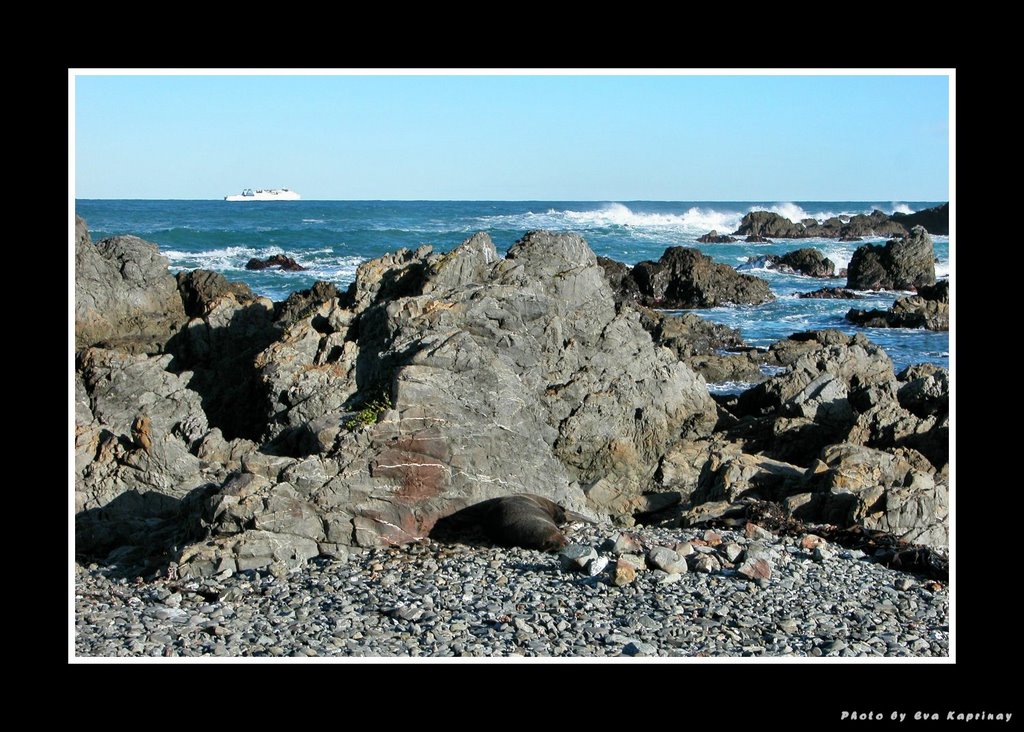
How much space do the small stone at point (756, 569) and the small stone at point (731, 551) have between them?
0.27 m

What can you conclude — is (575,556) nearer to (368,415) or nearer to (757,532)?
(757,532)

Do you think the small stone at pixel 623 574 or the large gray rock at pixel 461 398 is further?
the large gray rock at pixel 461 398

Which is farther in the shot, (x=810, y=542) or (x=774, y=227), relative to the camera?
(x=774, y=227)

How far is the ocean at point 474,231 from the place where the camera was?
1671 inches

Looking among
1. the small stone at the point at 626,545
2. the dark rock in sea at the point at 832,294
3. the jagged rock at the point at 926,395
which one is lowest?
the small stone at the point at 626,545

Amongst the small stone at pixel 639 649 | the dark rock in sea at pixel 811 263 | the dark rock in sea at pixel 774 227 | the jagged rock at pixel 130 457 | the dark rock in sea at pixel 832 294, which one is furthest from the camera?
the dark rock in sea at pixel 774 227

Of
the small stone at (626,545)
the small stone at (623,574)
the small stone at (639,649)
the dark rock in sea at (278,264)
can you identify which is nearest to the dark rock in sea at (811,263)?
the dark rock in sea at (278,264)

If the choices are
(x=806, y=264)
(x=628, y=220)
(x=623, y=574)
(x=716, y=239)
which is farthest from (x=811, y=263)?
(x=623, y=574)

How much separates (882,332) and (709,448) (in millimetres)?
22428

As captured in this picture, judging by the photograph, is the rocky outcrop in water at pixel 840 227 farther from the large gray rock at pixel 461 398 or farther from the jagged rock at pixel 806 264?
the large gray rock at pixel 461 398

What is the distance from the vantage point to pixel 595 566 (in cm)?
1091

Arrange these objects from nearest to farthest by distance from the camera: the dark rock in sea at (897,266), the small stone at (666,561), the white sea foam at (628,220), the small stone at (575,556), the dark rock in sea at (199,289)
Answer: the small stone at (666,561) → the small stone at (575,556) → the dark rock in sea at (199,289) → the dark rock in sea at (897,266) → the white sea foam at (628,220)

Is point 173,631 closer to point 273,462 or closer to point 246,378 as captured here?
point 273,462

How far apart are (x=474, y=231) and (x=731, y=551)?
68.4 metres
